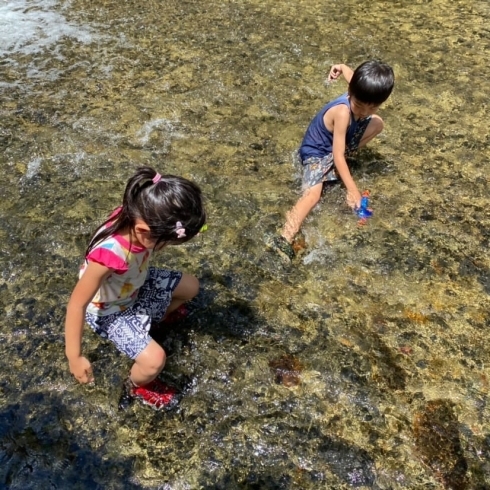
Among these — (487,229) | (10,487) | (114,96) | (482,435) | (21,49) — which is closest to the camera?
(10,487)

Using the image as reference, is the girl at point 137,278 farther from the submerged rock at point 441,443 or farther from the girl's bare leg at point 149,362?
the submerged rock at point 441,443

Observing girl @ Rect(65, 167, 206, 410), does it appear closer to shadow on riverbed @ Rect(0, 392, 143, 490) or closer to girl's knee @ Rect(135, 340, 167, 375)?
girl's knee @ Rect(135, 340, 167, 375)

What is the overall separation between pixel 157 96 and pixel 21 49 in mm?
1594

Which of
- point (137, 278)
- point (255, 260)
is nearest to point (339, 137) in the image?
point (255, 260)

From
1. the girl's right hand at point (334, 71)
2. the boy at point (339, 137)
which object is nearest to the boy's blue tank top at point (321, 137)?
the boy at point (339, 137)

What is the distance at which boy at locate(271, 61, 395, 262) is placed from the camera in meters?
3.16

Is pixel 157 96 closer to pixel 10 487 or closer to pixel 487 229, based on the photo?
pixel 487 229

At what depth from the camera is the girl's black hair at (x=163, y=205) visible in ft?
6.31

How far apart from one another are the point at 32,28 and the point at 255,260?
3795mm

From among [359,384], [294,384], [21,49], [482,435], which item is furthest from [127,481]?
[21,49]

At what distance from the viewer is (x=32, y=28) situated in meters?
5.27

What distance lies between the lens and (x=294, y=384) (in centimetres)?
240

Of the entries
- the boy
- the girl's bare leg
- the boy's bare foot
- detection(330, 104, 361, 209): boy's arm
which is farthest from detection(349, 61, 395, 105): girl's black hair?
the girl's bare leg

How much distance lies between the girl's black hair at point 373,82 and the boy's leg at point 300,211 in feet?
1.99
